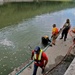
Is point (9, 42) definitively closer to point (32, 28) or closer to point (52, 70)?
point (32, 28)

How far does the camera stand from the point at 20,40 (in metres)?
21.0

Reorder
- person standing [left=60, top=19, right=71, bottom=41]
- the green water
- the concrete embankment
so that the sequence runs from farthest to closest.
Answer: person standing [left=60, top=19, right=71, bottom=41] → the green water → the concrete embankment

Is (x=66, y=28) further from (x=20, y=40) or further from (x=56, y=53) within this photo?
(x=20, y=40)

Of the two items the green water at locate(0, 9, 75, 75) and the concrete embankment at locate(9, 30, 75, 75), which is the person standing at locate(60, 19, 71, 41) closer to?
the concrete embankment at locate(9, 30, 75, 75)

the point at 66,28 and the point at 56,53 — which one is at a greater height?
the point at 66,28

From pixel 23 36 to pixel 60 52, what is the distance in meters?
8.59

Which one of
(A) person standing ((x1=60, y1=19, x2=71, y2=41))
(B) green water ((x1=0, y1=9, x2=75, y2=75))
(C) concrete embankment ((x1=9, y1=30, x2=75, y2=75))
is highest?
(A) person standing ((x1=60, y1=19, x2=71, y2=41))

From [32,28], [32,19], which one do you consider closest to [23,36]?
[32,28]

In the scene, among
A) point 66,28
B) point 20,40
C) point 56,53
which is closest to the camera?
point 56,53

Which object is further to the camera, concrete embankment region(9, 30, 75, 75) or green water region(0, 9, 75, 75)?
green water region(0, 9, 75, 75)

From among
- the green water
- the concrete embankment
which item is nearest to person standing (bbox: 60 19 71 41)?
the concrete embankment

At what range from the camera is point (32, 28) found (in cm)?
2703

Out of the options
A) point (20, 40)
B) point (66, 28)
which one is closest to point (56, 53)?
point (66, 28)

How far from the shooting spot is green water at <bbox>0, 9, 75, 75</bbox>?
51.1ft
